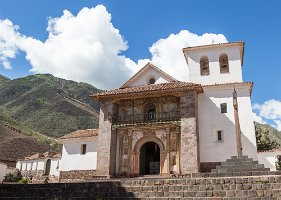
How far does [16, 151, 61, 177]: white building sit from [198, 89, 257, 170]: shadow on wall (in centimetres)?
1714

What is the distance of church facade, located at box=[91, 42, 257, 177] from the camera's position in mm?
19641

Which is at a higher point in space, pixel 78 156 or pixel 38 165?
pixel 78 156

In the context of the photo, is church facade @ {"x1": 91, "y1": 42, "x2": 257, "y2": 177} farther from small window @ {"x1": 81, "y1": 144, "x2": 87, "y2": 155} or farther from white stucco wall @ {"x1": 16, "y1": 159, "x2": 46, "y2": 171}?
white stucco wall @ {"x1": 16, "y1": 159, "x2": 46, "y2": 171}

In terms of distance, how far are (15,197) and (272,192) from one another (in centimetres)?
998

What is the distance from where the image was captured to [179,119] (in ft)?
66.1

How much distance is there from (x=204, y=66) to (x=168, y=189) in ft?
42.8

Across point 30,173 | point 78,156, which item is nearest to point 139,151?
point 78,156

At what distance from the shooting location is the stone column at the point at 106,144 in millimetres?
20547

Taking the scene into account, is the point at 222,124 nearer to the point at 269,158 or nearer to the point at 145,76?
the point at 269,158

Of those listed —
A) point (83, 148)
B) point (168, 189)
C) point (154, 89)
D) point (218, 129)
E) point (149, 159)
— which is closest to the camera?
point (168, 189)

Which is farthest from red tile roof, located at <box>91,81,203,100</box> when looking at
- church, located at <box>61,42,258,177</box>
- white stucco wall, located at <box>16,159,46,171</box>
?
white stucco wall, located at <box>16,159,46,171</box>

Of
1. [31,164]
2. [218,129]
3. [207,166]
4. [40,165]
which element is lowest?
[207,166]

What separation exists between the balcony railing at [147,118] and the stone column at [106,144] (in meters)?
0.58

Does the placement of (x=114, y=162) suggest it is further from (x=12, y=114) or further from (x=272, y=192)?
(x=12, y=114)
